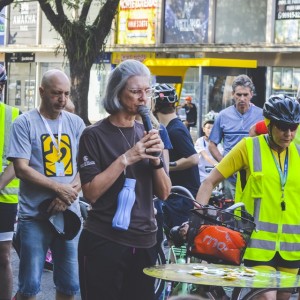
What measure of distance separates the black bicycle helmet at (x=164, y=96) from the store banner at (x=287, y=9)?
23040 millimetres

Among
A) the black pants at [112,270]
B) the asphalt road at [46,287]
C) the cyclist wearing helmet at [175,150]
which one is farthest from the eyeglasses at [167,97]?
the black pants at [112,270]

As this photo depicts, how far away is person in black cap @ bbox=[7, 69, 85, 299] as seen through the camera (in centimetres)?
619

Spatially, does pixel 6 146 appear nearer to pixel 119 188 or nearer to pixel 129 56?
pixel 119 188

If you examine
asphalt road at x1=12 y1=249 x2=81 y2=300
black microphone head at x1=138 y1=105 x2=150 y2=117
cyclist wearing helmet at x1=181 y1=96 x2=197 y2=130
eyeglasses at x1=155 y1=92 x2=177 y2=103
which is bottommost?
asphalt road at x1=12 y1=249 x2=81 y2=300

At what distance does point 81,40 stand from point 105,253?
72.3ft

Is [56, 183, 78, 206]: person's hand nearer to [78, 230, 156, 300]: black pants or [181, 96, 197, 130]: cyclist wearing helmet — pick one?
[78, 230, 156, 300]: black pants

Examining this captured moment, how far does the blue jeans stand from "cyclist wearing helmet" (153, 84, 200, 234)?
67.5 inches

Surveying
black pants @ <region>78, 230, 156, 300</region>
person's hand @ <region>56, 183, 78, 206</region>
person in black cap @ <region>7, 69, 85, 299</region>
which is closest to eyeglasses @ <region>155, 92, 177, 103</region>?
person in black cap @ <region>7, 69, 85, 299</region>

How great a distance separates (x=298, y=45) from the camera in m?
30.0

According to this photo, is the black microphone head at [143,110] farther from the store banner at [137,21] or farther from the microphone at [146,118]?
the store banner at [137,21]

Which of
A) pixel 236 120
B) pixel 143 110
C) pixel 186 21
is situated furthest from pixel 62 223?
pixel 186 21

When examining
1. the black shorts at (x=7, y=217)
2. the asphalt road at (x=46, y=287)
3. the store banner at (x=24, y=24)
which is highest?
the store banner at (x=24, y=24)

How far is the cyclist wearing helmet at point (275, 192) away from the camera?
5520mm

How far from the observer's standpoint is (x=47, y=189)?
6207mm
